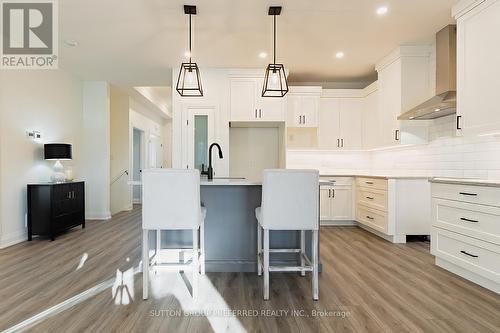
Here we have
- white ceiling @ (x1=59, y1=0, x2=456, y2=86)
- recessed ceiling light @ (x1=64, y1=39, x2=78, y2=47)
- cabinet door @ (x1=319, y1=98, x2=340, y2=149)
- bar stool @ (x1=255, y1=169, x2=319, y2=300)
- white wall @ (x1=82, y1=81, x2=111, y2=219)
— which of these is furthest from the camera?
white wall @ (x1=82, y1=81, x2=111, y2=219)

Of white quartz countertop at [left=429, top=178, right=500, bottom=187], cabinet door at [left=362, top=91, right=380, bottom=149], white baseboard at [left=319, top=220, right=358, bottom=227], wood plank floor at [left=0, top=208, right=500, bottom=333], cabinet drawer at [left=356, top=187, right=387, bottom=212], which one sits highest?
cabinet door at [left=362, top=91, right=380, bottom=149]

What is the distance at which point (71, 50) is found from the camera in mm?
4227

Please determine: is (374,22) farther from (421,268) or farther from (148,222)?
(148,222)

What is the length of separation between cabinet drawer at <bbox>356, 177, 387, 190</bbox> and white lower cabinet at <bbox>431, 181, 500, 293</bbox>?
3.62 feet

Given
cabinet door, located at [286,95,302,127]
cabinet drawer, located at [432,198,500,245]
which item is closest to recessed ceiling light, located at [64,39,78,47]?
cabinet door, located at [286,95,302,127]

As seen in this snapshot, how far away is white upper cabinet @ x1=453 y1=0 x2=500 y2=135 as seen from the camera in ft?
8.87

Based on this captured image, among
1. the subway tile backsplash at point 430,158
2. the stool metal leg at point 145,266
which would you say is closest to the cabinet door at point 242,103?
the subway tile backsplash at point 430,158

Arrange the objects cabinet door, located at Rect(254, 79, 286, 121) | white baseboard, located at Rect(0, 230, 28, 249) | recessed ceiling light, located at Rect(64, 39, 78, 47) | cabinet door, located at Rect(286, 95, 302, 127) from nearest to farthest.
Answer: white baseboard, located at Rect(0, 230, 28, 249) < recessed ceiling light, located at Rect(64, 39, 78, 47) < cabinet door, located at Rect(254, 79, 286, 121) < cabinet door, located at Rect(286, 95, 302, 127)

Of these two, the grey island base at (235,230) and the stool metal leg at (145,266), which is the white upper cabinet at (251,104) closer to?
the grey island base at (235,230)

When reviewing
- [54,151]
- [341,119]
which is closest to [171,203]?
[54,151]

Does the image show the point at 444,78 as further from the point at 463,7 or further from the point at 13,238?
the point at 13,238

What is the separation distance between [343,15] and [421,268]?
292 centimetres

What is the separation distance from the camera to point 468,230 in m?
2.62

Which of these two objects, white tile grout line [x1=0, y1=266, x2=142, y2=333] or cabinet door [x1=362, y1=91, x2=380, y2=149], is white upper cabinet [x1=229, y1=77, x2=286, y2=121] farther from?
white tile grout line [x1=0, y1=266, x2=142, y2=333]
